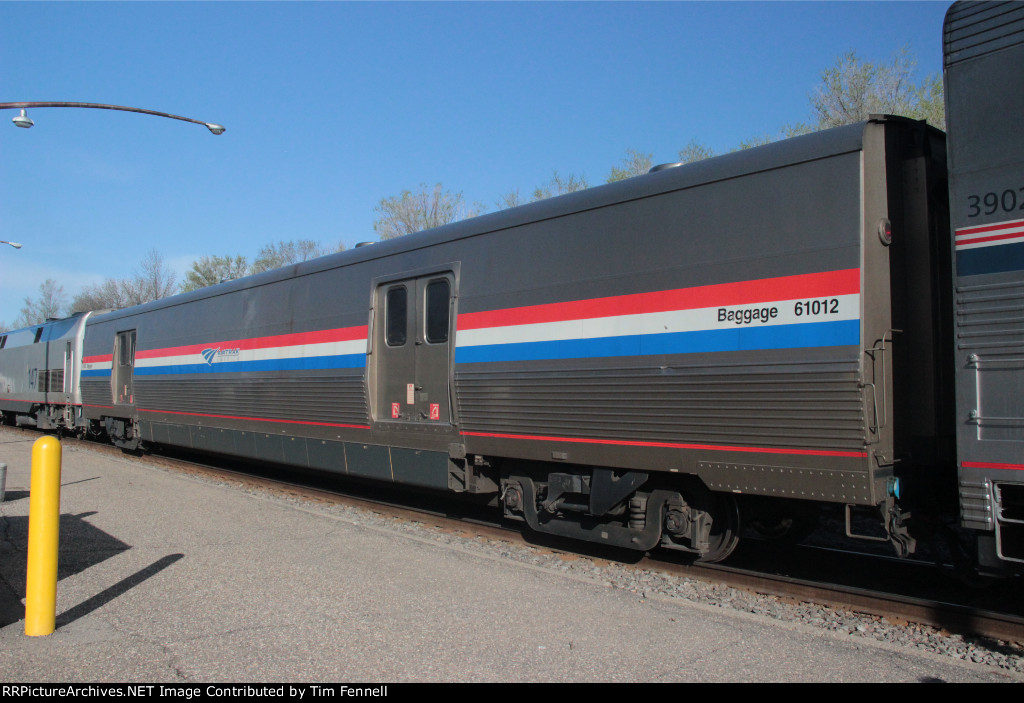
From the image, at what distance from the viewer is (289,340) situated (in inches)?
405

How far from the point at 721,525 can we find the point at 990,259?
2895 millimetres

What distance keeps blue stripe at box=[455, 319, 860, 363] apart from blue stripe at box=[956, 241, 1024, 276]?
671mm

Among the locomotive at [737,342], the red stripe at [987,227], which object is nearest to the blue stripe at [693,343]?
the locomotive at [737,342]

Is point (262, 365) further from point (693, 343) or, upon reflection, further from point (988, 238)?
point (988, 238)

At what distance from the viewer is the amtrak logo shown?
11617 millimetres

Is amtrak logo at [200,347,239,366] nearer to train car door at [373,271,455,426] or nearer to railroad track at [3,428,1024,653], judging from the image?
railroad track at [3,428,1024,653]

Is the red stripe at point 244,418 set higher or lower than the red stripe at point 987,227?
lower

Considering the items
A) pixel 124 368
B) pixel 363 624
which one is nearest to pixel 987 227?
pixel 363 624

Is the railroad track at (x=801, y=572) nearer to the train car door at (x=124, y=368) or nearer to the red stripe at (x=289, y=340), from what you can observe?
the red stripe at (x=289, y=340)

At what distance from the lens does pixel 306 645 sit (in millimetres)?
4414

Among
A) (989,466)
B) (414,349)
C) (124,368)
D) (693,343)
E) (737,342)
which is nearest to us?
(989,466)

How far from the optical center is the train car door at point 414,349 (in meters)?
7.93

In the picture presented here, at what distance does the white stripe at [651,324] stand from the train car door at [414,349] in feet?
1.61

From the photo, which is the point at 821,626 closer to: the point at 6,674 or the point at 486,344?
the point at 486,344
